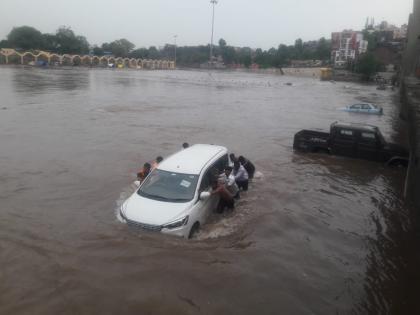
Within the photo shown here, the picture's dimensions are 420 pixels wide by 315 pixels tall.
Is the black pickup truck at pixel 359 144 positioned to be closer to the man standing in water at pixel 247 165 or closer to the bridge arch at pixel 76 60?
the man standing in water at pixel 247 165

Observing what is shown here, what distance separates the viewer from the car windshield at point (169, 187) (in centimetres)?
855

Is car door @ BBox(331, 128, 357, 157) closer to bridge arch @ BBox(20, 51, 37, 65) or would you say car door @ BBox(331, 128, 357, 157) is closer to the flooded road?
the flooded road

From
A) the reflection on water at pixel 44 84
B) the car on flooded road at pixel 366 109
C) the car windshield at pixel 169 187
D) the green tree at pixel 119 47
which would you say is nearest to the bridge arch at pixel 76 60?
the green tree at pixel 119 47

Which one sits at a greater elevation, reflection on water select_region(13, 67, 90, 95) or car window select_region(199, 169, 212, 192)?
car window select_region(199, 169, 212, 192)

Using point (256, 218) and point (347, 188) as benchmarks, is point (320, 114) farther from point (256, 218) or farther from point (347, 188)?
point (256, 218)

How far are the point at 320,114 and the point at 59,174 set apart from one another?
84.1 feet

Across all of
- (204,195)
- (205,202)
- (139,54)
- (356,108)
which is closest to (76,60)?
(139,54)

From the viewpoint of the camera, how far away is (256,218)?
995 cm

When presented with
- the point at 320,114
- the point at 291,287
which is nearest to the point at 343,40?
the point at 320,114

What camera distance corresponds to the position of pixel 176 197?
851cm

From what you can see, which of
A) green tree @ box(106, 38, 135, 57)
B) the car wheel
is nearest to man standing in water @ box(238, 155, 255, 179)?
the car wheel

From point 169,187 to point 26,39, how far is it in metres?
129

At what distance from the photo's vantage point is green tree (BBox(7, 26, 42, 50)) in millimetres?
118312

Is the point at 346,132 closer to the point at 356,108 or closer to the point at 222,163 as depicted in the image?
the point at 222,163
